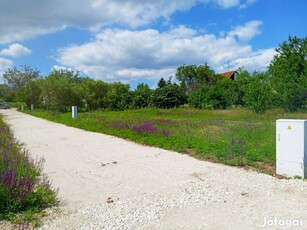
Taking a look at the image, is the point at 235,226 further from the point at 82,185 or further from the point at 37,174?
the point at 37,174

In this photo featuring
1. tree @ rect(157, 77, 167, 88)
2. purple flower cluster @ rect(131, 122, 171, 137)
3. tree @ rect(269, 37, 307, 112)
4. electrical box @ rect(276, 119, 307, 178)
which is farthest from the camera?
tree @ rect(157, 77, 167, 88)

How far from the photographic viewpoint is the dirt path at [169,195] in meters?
3.93

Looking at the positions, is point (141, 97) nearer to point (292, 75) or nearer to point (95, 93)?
point (95, 93)

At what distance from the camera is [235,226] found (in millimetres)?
3727

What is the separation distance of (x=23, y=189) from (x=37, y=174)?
1747 millimetres

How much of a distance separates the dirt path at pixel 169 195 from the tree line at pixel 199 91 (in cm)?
1967

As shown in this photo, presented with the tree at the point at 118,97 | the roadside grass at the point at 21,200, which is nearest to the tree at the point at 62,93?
the tree at the point at 118,97

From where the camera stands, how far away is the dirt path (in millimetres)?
3934

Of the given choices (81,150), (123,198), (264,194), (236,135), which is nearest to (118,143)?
(81,150)

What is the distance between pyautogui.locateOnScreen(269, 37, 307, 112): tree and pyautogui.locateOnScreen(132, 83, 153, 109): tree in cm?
1874

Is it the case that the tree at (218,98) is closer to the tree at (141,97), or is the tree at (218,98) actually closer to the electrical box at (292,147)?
the tree at (141,97)

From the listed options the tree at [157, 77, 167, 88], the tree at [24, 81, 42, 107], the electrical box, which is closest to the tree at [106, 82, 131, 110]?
the tree at [157, 77, 167, 88]

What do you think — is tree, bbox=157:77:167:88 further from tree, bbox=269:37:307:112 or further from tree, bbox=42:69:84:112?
tree, bbox=269:37:307:112

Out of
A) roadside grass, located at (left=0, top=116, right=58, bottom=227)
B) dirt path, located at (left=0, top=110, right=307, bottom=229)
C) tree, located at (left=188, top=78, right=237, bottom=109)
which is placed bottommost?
dirt path, located at (left=0, top=110, right=307, bottom=229)
